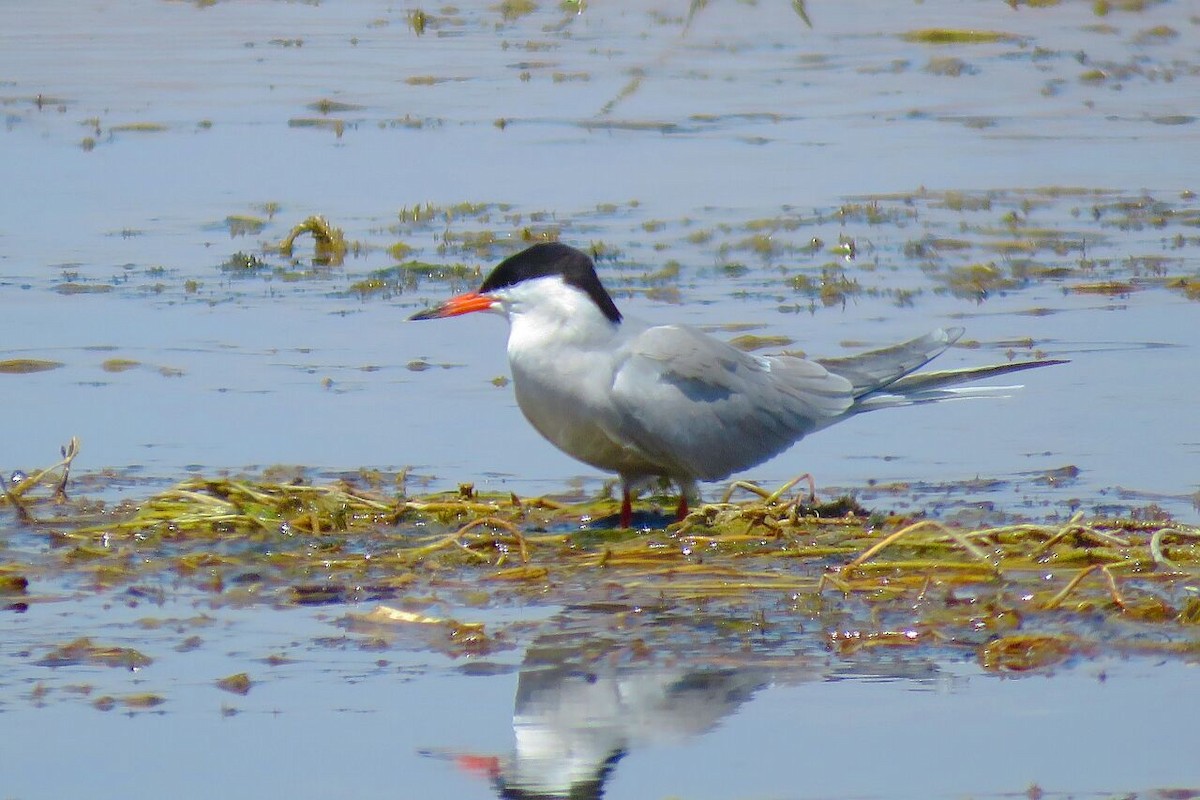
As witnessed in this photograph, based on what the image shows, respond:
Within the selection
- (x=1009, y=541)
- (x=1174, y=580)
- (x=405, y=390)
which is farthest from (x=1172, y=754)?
(x=405, y=390)

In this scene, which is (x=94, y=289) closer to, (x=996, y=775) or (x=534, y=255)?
(x=534, y=255)

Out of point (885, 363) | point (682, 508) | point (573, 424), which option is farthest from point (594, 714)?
point (885, 363)

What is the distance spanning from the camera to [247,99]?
1396cm

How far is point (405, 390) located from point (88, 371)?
3.81ft

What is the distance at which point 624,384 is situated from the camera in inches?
237

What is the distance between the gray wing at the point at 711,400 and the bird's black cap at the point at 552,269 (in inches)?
7.8

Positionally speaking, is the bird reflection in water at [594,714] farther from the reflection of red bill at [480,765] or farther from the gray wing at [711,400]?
the gray wing at [711,400]

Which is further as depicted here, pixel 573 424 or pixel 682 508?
pixel 682 508

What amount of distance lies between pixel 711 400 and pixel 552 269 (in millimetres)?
628

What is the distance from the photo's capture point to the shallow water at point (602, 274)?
4.25 metres

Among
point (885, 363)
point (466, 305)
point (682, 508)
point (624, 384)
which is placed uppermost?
point (466, 305)

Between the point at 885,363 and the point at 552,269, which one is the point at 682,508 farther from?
the point at 885,363

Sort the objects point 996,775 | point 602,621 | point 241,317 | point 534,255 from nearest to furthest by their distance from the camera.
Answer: point 996,775 → point 602,621 → point 534,255 → point 241,317

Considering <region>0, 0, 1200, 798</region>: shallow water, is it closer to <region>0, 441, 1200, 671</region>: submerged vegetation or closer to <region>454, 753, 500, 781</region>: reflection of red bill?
<region>454, 753, 500, 781</region>: reflection of red bill
